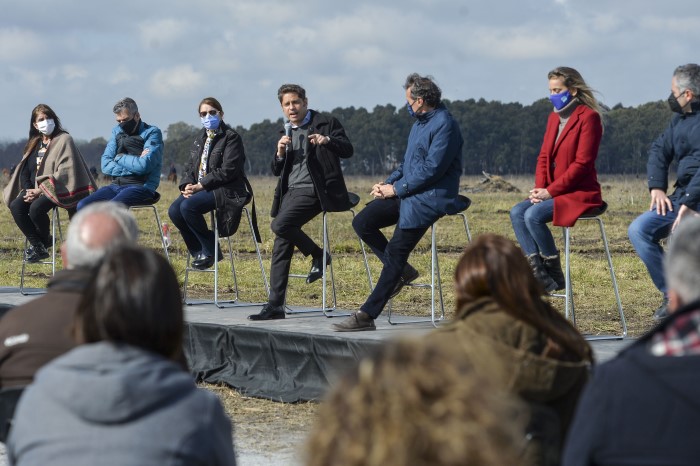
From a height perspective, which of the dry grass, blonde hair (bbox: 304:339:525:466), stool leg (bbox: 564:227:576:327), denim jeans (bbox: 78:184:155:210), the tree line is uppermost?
the tree line

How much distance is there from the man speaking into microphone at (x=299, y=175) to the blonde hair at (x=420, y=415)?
645cm

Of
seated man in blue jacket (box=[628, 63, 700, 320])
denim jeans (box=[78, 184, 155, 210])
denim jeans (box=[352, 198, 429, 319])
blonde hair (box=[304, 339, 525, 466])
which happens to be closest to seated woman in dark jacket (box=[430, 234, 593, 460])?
blonde hair (box=[304, 339, 525, 466])

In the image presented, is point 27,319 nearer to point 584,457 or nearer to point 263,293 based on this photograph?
point 584,457

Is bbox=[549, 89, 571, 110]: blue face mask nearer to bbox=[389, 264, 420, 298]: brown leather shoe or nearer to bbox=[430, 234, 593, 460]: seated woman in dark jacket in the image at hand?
bbox=[389, 264, 420, 298]: brown leather shoe

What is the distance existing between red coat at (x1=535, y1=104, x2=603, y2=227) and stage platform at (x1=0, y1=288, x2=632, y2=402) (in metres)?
0.86

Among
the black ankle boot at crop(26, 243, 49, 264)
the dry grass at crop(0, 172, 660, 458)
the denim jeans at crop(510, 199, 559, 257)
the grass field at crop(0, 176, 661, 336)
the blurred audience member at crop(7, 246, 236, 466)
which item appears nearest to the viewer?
the blurred audience member at crop(7, 246, 236, 466)

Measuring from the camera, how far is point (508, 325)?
3.27 m

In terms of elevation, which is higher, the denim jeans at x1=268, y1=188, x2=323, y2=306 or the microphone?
the microphone

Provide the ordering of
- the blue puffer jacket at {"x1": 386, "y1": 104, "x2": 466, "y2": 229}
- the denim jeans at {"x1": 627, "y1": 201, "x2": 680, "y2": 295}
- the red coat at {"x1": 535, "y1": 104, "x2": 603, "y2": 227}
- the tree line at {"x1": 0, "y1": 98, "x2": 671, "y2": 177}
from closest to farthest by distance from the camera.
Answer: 1. the denim jeans at {"x1": 627, "y1": 201, "x2": 680, "y2": 295}
2. the red coat at {"x1": 535, "y1": 104, "x2": 603, "y2": 227}
3. the blue puffer jacket at {"x1": 386, "y1": 104, "x2": 466, "y2": 229}
4. the tree line at {"x1": 0, "y1": 98, "x2": 671, "y2": 177}

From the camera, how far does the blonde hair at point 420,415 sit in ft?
4.86

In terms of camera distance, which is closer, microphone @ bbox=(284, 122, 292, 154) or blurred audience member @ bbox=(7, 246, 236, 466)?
blurred audience member @ bbox=(7, 246, 236, 466)

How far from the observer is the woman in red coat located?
6.95 meters

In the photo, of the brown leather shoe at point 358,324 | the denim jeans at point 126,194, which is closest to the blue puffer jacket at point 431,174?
the brown leather shoe at point 358,324

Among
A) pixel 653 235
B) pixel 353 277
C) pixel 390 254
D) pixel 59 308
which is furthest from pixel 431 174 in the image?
pixel 353 277
